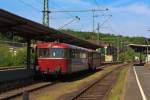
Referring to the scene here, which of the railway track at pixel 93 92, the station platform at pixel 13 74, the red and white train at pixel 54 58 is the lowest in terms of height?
the railway track at pixel 93 92

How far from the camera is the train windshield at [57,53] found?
33.1 meters

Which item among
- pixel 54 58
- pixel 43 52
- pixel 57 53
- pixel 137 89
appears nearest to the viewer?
pixel 137 89

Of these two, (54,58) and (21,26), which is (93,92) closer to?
(21,26)

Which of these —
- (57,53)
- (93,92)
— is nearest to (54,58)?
(57,53)

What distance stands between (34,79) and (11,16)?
10.3 meters

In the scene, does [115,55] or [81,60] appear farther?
[115,55]

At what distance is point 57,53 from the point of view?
3331cm

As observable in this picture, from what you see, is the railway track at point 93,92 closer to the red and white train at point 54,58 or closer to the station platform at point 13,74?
the red and white train at point 54,58

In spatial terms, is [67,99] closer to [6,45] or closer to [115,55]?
[6,45]

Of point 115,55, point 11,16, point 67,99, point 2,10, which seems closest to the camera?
point 67,99

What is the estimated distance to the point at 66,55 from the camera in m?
33.2

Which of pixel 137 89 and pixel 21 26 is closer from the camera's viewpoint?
pixel 137 89

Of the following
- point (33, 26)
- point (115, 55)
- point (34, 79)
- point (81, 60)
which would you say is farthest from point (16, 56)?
point (115, 55)

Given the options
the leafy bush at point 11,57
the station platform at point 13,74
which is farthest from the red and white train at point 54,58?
the leafy bush at point 11,57
